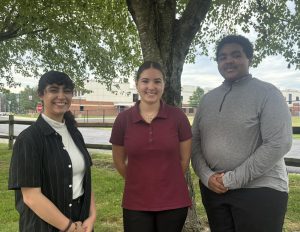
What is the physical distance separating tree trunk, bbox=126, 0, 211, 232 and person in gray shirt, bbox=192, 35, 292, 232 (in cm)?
134

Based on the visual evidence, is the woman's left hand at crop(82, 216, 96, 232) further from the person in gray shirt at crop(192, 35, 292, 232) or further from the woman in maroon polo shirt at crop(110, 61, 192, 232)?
the person in gray shirt at crop(192, 35, 292, 232)

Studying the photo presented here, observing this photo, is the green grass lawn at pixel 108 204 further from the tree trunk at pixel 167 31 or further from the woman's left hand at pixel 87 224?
the woman's left hand at pixel 87 224

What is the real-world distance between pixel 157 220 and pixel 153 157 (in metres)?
0.52

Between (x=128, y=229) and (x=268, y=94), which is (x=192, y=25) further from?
(x=128, y=229)

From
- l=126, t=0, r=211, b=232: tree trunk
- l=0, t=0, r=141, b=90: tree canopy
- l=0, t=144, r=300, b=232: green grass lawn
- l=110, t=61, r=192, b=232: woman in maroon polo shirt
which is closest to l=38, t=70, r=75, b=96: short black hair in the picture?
l=110, t=61, r=192, b=232: woman in maroon polo shirt

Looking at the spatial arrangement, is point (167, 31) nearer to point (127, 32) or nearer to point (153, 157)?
point (153, 157)

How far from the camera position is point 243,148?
2.78 metres

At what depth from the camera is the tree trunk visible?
4281mm

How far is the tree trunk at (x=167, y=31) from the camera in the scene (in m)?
4.28

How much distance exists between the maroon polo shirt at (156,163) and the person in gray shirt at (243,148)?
0.24 m

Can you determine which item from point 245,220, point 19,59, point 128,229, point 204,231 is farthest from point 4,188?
point 19,59

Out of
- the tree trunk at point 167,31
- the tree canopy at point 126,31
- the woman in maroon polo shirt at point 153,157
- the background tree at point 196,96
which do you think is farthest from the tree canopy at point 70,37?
the background tree at point 196,96

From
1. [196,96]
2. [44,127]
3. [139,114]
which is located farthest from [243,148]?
[196,96]

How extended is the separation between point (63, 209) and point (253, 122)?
1.50m
